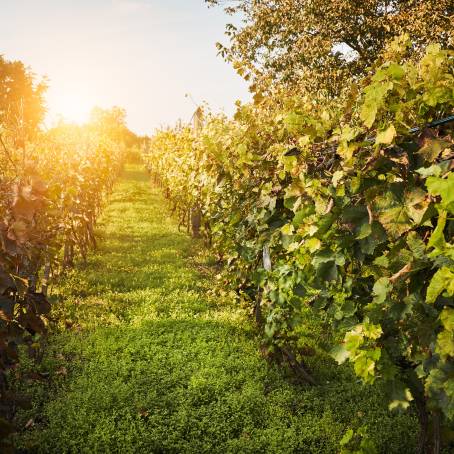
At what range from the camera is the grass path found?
12.4 feet

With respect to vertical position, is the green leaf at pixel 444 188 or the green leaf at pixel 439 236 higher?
the green leaf at pixel 444 188

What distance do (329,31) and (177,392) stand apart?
16090mm

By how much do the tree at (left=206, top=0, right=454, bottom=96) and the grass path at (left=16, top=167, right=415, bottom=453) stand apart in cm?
1153

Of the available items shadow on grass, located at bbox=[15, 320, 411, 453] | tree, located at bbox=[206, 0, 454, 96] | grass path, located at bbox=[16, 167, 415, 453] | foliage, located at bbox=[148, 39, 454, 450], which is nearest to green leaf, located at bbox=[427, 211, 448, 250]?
foliage, located at bbox=[148, 39, 454, 450]

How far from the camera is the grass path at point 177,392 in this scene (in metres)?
3.79

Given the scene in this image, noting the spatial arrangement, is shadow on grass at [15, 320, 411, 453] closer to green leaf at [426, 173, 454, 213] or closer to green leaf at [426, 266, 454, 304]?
green leaf at [426, 266, 454, 304]

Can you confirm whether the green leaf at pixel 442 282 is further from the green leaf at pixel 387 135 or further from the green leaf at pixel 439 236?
the green leaf at pixel 387 135

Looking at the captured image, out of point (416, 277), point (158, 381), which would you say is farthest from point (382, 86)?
point (158, 381)

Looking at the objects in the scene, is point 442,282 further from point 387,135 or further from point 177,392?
point 177,392

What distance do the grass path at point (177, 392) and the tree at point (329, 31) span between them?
11525 millimetres

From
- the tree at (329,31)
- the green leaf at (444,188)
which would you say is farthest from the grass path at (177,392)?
the tree at (329,31)

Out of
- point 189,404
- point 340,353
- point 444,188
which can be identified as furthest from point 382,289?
point 189,404

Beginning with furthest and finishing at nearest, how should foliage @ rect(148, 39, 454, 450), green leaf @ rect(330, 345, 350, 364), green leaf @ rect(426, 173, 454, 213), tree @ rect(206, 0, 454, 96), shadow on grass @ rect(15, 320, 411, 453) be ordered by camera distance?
tree @ rect(206, 0, 454, 96), shadow on grass @ rect(15, 320, 411, 453), green leaf @ rect(330, 345, 350, 364), foliage @ rect(148, 39, 454, 450), green leaf @ rect(426, 173, 454, 213)

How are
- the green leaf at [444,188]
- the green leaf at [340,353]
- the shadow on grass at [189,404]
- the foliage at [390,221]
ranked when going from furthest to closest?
the shadow on grass at [189,404] → the green leaf at [340,353] → the foliage at [390,221] → the green leaf at [444,188]
